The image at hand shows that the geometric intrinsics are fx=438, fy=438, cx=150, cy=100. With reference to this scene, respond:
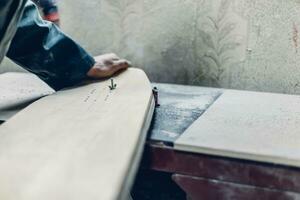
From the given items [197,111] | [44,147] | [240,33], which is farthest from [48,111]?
[240,33]

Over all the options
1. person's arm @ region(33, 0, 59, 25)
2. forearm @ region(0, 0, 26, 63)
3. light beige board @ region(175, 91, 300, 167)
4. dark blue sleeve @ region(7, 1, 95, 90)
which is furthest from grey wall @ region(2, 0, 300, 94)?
forearm @ region(0, 0, 26, 63)

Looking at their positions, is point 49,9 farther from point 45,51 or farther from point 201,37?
point 201,37

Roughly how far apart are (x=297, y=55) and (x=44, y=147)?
0.74 metres

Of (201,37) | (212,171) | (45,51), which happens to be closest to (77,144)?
(212,171)

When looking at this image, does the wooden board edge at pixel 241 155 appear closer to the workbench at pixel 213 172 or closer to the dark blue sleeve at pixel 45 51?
the workbench at pixel 213 172

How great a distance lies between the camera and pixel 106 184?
2.01 ft

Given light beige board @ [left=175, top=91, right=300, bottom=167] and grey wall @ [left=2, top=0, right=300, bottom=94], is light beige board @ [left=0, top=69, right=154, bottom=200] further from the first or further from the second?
grey wall @ [left=2, top=0, right=300, bottom=94]

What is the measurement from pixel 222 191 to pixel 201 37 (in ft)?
1.91

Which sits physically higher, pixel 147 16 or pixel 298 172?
pixel 147 16

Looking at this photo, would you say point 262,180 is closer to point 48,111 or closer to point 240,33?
point 48,111

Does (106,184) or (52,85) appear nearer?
(106,184)

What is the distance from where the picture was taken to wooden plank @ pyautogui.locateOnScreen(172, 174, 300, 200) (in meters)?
0.73

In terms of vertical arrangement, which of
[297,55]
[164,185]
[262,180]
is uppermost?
[297,55]

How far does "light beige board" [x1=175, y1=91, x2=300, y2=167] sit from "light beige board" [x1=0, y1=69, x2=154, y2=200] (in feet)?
0.37
